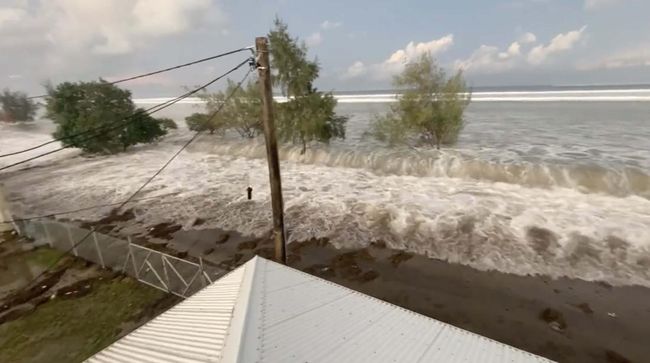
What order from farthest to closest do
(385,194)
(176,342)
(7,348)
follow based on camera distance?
(385,194) < (7,348) < (176,342)

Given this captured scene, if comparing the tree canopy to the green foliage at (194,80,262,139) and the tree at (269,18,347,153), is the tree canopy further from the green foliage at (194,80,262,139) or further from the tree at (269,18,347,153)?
the tree at (269,18,347,153)

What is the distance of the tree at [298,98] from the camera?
32000 mm

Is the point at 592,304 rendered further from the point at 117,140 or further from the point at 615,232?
the point at 117,140

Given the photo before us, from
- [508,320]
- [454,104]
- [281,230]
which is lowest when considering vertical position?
[508,320]

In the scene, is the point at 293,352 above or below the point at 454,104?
below

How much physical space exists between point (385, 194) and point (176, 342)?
67.4 ft

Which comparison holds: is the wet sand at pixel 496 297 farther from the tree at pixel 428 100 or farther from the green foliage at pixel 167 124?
the green foliage at pixel 167 124

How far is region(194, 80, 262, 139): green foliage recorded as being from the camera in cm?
4559

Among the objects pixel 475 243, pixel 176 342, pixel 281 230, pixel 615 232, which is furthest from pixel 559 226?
pixel 176 342

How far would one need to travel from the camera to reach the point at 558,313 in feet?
36.8

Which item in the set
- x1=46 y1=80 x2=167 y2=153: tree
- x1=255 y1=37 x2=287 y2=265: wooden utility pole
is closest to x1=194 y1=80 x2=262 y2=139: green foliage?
x1=46 y1=80 x2=167 y2=153: tree

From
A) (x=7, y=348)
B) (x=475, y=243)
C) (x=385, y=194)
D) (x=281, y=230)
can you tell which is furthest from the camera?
(x=385, y=194)

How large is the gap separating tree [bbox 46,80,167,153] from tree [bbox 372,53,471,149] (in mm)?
33665

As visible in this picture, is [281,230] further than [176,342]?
Yes
